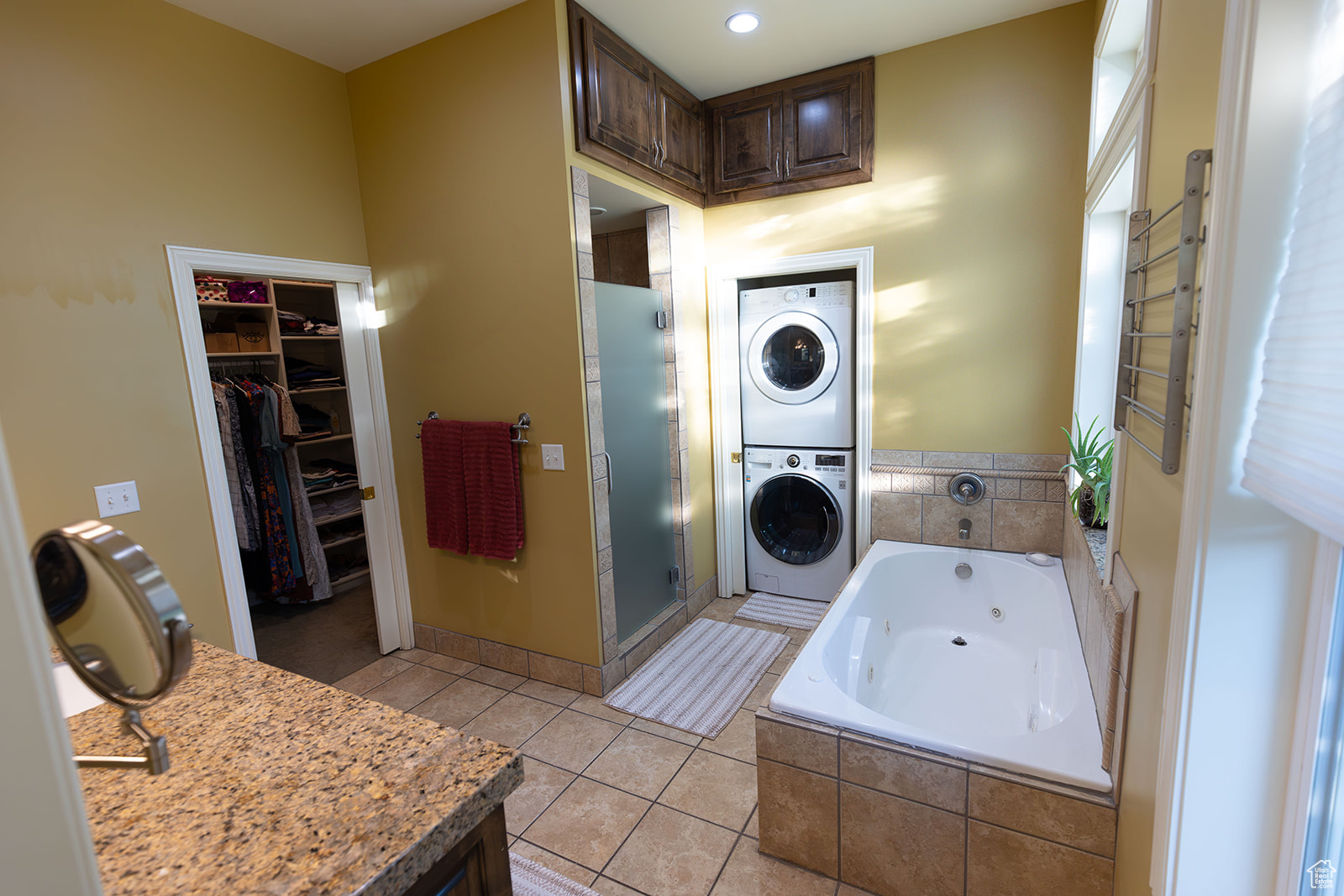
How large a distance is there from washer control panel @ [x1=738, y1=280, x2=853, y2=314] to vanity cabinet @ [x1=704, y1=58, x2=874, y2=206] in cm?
49

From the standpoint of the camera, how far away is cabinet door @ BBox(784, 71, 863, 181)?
2.95 meters

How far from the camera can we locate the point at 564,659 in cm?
279

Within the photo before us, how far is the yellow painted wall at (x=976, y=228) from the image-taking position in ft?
8.62

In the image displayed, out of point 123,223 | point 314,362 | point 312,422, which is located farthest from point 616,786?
point 314,362

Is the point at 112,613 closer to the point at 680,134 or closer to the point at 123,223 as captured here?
the point at 123,223

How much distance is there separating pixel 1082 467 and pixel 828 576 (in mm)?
1555

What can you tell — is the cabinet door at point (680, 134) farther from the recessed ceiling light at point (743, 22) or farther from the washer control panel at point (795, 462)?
the washer control panel at point (795, 462)

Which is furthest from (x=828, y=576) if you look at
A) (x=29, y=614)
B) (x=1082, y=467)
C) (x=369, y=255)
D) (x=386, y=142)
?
(x=29, y=614)

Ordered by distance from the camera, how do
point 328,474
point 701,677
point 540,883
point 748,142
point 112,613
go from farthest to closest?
1. point 328,474
2. point 748,142
3. point 701,677
4. point 540,883
5. point 112,613

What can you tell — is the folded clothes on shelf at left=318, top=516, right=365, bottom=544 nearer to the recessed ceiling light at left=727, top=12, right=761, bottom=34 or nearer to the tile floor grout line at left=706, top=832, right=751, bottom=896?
the tile floor grout line at left=706, top=832, right=751, bottom=896

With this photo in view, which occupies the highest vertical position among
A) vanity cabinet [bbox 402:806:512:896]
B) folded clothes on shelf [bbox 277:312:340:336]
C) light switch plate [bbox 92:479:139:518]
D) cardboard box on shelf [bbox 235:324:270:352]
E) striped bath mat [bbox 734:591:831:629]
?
folded clothes on shelf [bbox 277:312:340:336]

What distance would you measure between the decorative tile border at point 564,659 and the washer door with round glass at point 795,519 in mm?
649

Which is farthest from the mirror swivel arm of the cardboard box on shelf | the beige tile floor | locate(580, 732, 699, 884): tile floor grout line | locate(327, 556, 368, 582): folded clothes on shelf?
locate(327, 556, 368, 582): folded clothes on shelf

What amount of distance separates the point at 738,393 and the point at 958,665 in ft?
5.80
